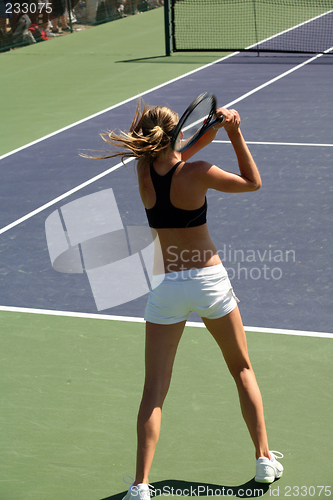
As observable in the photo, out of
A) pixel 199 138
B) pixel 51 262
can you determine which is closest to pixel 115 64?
pixel 51 262

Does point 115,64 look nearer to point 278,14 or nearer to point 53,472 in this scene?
point 278,14

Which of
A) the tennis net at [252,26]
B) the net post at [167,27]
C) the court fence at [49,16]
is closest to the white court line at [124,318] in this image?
the tennis net at [252,26]

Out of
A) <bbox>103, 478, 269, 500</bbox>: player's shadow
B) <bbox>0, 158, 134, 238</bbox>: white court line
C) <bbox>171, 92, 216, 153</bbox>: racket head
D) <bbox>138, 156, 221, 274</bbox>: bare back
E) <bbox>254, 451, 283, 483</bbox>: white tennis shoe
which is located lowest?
<bbox>0, 158, 134, 238</bbox>: white court line

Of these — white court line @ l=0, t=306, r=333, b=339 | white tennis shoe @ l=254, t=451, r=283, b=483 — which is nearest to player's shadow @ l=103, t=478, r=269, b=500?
white tennis shoe @ l=254, t=451, r=283, b=483

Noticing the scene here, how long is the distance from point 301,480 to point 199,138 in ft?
6.32

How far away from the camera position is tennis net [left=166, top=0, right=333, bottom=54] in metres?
18.9

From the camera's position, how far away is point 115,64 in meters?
17.3

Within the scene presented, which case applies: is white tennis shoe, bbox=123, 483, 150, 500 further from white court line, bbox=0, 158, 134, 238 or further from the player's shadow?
white court line, bbox=0, 158, 134, 238

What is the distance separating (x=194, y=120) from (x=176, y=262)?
1.01 meters

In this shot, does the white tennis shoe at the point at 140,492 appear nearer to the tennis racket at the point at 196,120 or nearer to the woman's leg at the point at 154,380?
the woman's leg at the point at 154,380

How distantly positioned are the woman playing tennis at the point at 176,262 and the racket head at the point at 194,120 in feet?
0.17

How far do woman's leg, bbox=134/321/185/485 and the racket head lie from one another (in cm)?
94

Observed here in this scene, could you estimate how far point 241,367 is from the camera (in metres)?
3.53

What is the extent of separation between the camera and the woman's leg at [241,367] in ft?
11.4
